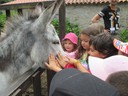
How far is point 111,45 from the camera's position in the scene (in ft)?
7.28

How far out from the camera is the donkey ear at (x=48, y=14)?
228cm

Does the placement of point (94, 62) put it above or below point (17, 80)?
above

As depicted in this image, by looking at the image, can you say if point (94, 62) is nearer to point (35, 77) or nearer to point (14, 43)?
point (35, 77)

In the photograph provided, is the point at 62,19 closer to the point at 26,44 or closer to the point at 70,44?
the point at 70,44

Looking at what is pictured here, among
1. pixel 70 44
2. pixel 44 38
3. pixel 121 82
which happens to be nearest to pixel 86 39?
pixel 70 44

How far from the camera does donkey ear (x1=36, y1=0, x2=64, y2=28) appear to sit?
228cm

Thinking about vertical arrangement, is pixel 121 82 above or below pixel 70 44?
above

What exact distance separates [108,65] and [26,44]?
882 mm

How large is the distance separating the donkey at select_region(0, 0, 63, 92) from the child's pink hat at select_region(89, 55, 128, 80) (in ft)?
2.10

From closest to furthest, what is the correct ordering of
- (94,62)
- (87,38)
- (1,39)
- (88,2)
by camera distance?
(94,62)
(1,39)
(87,38)
(88,2)

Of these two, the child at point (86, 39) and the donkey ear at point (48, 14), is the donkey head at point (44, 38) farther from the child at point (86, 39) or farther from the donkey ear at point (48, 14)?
the child at point (86, 39)

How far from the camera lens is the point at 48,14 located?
89.7 inches

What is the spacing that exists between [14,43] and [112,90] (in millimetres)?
1506

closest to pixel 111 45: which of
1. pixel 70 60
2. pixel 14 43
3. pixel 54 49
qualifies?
pixel 70 60
